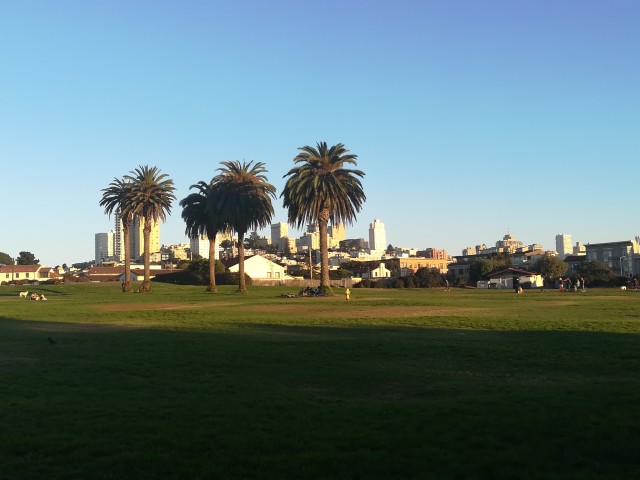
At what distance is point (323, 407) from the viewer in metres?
10.4

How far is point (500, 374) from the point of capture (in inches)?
551

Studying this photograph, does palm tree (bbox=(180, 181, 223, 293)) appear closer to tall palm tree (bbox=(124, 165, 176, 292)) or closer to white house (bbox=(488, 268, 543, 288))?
tall palm tree (bbox=(124, 165, 176, 292))

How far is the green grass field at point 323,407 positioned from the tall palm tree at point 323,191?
143ft

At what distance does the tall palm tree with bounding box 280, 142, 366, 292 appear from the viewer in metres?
65.2

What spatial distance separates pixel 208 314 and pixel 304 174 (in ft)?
106

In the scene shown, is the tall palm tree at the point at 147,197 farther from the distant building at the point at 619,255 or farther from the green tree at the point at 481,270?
the distant building at the point at 619,255

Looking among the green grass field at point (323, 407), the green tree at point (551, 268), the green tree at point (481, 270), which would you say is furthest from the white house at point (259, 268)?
the green grass field at point (323, 407)

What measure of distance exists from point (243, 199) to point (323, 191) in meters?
11.2

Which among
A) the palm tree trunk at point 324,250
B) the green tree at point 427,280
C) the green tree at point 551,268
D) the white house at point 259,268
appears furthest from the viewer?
the white house at point 259,268

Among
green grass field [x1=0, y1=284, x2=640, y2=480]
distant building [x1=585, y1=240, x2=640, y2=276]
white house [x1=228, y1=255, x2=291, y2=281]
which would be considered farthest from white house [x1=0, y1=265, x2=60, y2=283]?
green grass field [x1=0, y1=284, x2=640, y2=480]

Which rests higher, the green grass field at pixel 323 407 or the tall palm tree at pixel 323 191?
the tall palm tree at pixel 323 191

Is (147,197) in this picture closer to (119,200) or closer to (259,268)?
(119,200)

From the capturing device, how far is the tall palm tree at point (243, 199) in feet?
235

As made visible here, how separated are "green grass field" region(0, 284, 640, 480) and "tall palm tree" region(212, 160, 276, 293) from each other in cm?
4993
